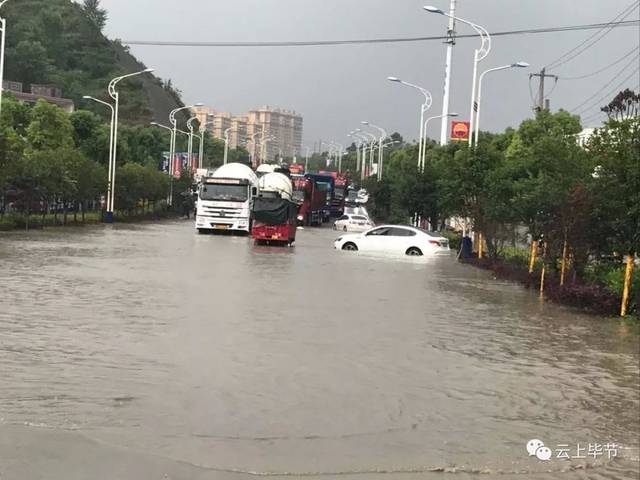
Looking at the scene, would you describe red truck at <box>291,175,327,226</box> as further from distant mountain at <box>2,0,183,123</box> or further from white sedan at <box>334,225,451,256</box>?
distant mountain at <box>2,0,183,123</box>

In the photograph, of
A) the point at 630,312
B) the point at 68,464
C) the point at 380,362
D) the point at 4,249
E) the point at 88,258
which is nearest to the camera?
the point at 68,464

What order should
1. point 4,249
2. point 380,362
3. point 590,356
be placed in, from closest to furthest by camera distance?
point 380,362 → point 590,356 → point 4,249

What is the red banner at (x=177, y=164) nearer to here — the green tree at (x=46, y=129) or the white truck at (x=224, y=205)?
the green tree at (x=46, y=129)

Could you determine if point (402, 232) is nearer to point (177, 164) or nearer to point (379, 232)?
point (379, 232)

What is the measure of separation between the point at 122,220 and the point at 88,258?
31.8 meters

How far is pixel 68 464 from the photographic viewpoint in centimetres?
548

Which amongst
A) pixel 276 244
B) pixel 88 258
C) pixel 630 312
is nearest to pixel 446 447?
pixel 630 312

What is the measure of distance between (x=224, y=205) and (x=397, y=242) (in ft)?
36.2

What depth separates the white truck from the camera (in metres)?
40.0

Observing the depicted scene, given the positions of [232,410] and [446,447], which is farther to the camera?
[232,410]

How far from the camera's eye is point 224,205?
39.9 m

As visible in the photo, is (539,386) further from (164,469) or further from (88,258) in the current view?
(88,258)

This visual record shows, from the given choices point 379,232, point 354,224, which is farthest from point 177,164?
point 379,232

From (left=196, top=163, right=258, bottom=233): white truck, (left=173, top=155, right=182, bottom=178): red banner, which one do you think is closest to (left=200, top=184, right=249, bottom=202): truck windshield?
(left=196, top=163, right=258, bottom=233): white truck
